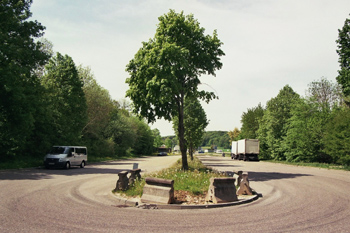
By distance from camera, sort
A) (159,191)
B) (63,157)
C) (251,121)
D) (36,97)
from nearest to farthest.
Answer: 1. (159,191)
2. (36,97)
3. (63,157)
4. (251,121)

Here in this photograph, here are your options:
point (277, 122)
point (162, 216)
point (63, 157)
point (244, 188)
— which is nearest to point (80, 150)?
point (63, 157)

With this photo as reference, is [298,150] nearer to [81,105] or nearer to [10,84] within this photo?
[81,105]

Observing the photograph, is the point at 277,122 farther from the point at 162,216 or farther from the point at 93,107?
the point at 162,216

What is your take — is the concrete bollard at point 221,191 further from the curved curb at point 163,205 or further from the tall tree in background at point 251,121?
the tall tree in background at point 251,121

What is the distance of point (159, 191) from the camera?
9.38 m

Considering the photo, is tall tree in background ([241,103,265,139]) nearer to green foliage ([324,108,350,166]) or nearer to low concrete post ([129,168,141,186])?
green foliage ([324,108,350,166])

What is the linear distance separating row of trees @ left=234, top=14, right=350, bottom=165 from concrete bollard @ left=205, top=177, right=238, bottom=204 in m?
20.5

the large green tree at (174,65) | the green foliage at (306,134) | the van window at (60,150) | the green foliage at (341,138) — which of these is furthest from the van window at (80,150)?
the green foliage at (306,134)

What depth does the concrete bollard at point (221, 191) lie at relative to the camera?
9508 mm

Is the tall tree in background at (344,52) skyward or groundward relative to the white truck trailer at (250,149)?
skyward

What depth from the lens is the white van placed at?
24688 millimetres

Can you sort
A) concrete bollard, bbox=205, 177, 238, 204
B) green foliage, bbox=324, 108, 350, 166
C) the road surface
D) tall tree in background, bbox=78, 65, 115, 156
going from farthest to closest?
tall tree in background, bbox=78, 65, 115, 156, green foliage, bbox=324, 108, 350, 166, concrete bollard, bbox=205, 177, 238, 204, the road surface

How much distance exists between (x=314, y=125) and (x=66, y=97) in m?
30.4

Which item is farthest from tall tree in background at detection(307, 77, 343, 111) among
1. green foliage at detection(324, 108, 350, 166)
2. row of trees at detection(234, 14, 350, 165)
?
green foliage at detection(324, 108, 350, 166)
